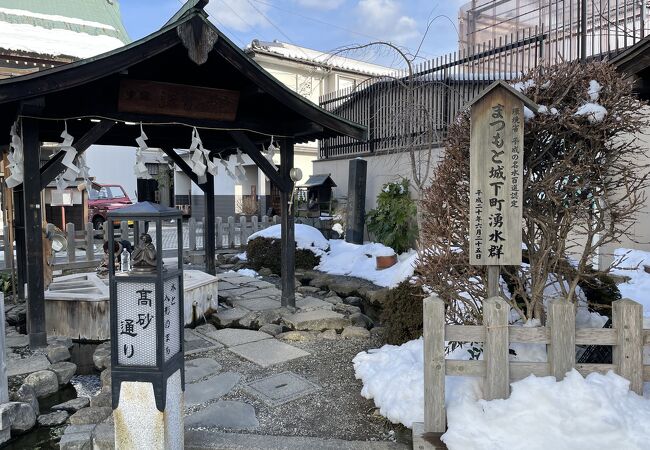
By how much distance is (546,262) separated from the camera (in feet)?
13.4

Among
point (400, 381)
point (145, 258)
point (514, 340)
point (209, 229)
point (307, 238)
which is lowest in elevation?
point (400, 381)

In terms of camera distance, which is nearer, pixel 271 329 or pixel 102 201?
pixel 271 329

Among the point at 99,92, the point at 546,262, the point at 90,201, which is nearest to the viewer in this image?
the point at 546,262

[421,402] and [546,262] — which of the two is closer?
[421,402]

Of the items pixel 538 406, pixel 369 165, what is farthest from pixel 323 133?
pixel 369 165

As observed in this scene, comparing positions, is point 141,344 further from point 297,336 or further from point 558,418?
point 297,336

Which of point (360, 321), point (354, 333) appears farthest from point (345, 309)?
point (354, 333)

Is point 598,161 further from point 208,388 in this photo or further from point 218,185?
point 218,185

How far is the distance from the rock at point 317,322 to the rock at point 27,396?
10.5 feet

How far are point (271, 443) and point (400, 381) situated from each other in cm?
129

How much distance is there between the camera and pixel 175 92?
619 centimetres

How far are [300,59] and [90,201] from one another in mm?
12291

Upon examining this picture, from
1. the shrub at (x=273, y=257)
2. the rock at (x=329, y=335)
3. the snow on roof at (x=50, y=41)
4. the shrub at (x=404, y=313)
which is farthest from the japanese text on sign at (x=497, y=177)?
the snow on roof at (x=50, y=41)

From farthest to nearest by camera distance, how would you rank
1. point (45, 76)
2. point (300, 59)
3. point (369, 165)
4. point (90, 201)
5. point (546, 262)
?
point (300, 59), point (90, 201), point (369, 165), point (45, 76), point (546, 262)
